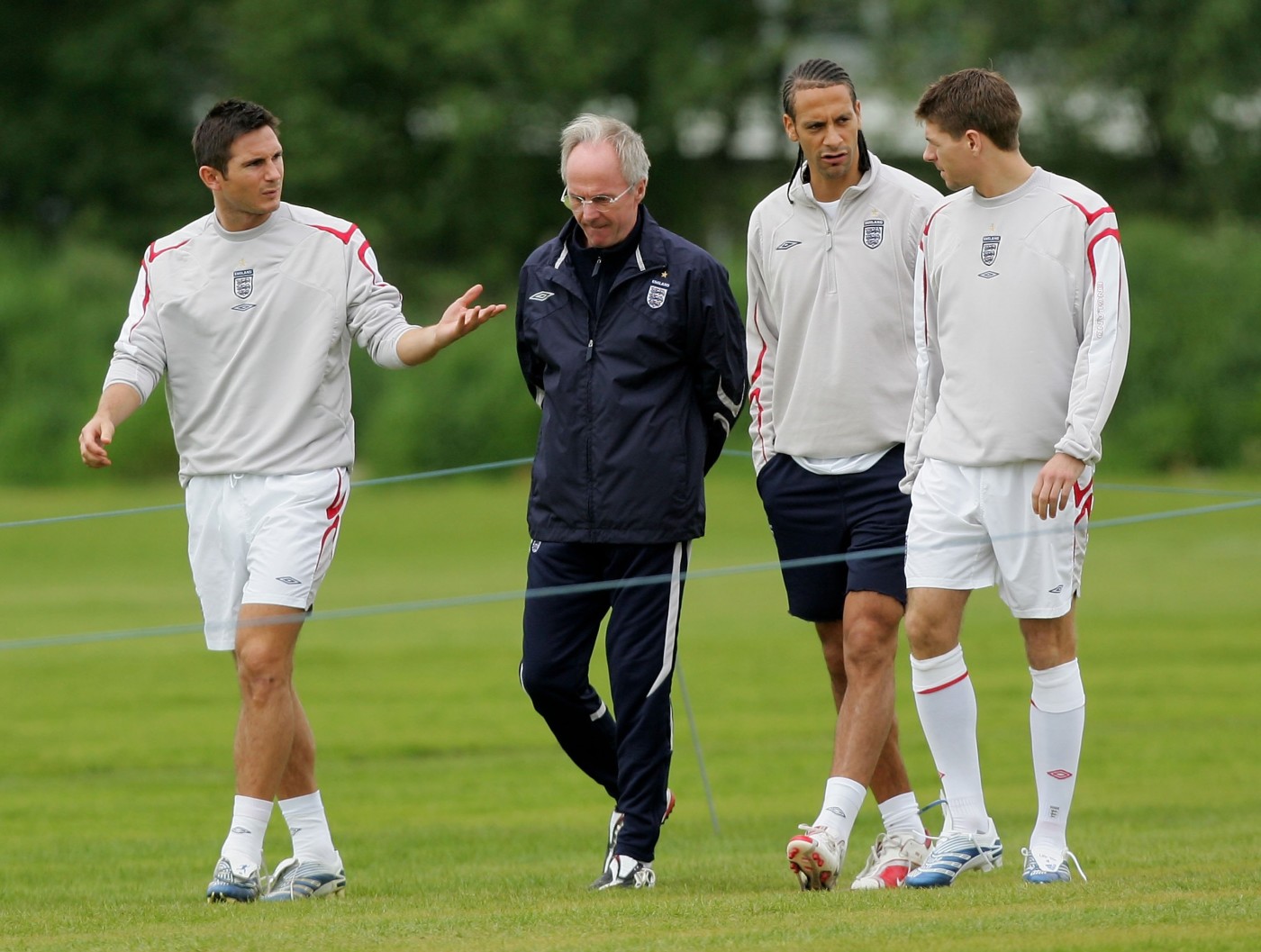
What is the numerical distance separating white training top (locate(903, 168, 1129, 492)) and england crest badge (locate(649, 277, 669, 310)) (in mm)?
826

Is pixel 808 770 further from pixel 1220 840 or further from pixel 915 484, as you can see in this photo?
pixel 915 484

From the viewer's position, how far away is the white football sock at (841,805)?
616 centimetres

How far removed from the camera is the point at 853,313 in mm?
6414

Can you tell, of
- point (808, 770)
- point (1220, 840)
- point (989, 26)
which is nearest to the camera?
point (1220, 840)

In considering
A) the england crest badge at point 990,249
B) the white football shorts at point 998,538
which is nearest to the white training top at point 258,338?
the white football shorts at point 998,538

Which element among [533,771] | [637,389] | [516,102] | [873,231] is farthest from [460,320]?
[516,102]

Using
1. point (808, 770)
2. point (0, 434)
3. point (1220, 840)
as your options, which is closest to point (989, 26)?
point (0, 434)

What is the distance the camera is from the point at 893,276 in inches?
252

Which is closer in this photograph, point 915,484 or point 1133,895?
point 1133,895

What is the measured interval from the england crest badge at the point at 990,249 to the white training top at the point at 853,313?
45 cm

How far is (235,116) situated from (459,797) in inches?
183

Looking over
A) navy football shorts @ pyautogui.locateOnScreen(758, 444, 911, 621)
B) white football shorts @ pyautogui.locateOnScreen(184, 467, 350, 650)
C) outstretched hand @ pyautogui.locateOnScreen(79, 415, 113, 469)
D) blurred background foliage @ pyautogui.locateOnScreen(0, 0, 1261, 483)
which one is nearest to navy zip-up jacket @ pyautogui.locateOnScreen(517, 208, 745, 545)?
navy football shorts @ pyautogui.locateOnScreen(758, 444, 911, 621)

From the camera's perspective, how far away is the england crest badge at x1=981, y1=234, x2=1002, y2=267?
5.98 m

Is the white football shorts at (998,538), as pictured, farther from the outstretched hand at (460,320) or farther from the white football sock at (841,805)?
the outstretched hand at (460,320)
